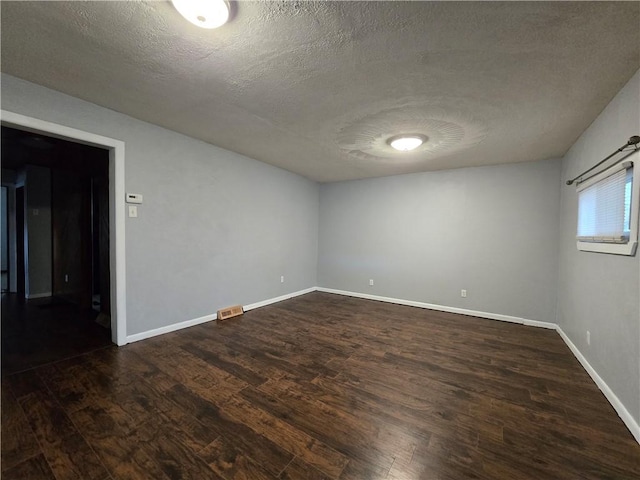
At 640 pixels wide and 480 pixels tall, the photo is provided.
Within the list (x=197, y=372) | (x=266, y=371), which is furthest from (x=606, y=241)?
(x=197, y=372)

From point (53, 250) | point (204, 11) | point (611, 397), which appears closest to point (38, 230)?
point (53, 250)

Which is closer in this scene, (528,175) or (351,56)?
(351,56)

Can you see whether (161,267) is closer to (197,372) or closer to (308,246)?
(197,372)

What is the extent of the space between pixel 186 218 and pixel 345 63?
102 inches

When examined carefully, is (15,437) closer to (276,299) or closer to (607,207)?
(276,299)

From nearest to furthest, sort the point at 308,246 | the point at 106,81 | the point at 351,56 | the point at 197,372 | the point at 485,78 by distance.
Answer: the point at 351,56 < the point at 485,78 < the point at 106,81 < the point at 197,372 < the point at 308,246

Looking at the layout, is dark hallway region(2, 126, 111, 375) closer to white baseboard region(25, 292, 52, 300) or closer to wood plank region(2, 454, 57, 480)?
white baseboard region(25, 292, 52, 300)

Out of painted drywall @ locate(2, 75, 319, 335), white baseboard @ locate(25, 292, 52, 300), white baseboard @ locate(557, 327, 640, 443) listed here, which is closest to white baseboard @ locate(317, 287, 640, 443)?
white baseboard @ locate(557, 327, 640, 443)

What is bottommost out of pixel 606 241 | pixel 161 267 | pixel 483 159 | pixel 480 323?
pixel 480 323

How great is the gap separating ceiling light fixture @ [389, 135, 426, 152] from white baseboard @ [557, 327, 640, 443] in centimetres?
275

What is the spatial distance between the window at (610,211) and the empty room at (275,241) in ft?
0.10

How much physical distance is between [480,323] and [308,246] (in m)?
3.34

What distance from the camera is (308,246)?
213 inches

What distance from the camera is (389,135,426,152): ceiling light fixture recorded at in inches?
112
